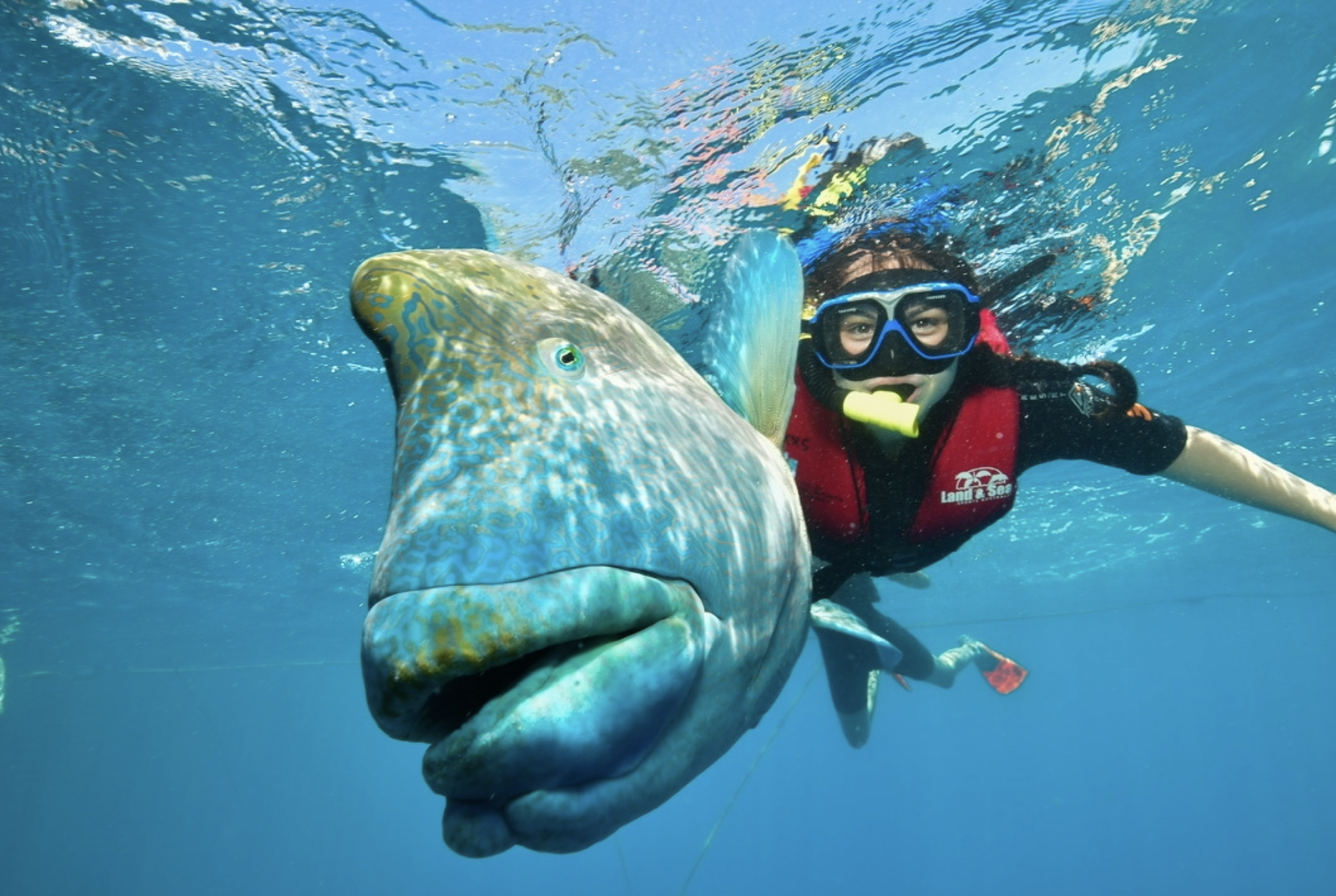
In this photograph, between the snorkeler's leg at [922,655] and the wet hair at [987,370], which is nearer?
the wet hair at [987,370]

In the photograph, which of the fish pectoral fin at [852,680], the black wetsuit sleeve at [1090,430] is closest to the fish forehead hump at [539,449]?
the black wetsuit sleeve at [1090,430]

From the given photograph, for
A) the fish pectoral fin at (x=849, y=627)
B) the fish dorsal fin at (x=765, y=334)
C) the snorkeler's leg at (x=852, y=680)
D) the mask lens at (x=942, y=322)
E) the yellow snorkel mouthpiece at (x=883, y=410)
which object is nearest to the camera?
the fish pectoral fin at (x=849, y=627)

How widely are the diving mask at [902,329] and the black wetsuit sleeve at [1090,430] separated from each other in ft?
2.21

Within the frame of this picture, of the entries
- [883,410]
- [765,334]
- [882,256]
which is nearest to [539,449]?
[765,334]

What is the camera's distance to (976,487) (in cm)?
432

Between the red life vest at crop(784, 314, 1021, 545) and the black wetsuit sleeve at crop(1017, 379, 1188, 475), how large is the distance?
195 mm

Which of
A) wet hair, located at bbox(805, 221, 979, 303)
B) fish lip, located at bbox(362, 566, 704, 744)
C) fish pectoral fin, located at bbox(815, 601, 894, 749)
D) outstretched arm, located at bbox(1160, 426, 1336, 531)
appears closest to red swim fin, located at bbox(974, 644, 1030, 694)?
fish pectoral fin, located at bbox(815, 601, 894, 749)

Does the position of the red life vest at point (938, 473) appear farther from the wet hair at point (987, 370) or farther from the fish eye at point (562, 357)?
the fish eye at point (562, 357)

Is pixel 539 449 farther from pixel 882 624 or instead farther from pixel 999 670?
pixel 999 670

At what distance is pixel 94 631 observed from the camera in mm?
30891

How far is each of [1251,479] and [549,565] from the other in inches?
199

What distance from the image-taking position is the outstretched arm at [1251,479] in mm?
4344

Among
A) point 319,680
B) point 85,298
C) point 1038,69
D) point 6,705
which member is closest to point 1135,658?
point 319,680

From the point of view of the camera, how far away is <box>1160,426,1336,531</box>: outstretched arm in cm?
434
